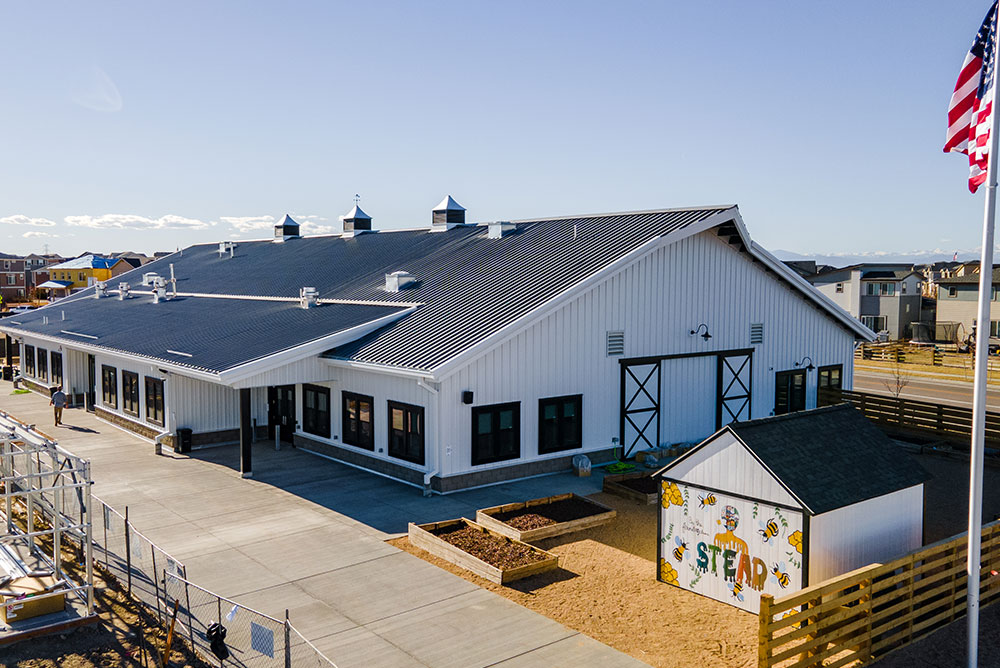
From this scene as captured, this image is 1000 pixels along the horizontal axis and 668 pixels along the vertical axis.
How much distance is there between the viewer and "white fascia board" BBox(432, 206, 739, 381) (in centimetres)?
1950

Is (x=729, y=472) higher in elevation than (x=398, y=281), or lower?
lower

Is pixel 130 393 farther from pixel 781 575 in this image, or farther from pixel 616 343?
pixel 781 575

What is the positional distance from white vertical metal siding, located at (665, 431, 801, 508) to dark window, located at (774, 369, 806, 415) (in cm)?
1546

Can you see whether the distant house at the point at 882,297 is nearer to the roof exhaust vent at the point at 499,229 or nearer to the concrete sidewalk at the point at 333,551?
the roof exhaust vent at the point at 499,229

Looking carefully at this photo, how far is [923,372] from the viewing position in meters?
50.2

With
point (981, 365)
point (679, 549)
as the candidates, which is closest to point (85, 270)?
point (679, 549)

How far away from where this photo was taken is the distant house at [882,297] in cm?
7094

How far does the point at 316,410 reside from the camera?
964 inches

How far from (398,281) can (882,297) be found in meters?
57.0

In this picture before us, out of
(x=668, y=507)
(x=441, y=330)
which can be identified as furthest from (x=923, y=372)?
(x=668, y=507)

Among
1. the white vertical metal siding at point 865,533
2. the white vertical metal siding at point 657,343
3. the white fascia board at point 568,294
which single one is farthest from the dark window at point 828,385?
the white vertical metal siding at point 865,533

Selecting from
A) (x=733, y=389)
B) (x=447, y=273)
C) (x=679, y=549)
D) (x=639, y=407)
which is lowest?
(x=679, y=549)

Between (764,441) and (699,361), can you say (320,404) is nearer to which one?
(699,361)

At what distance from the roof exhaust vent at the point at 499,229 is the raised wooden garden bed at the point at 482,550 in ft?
50.3
